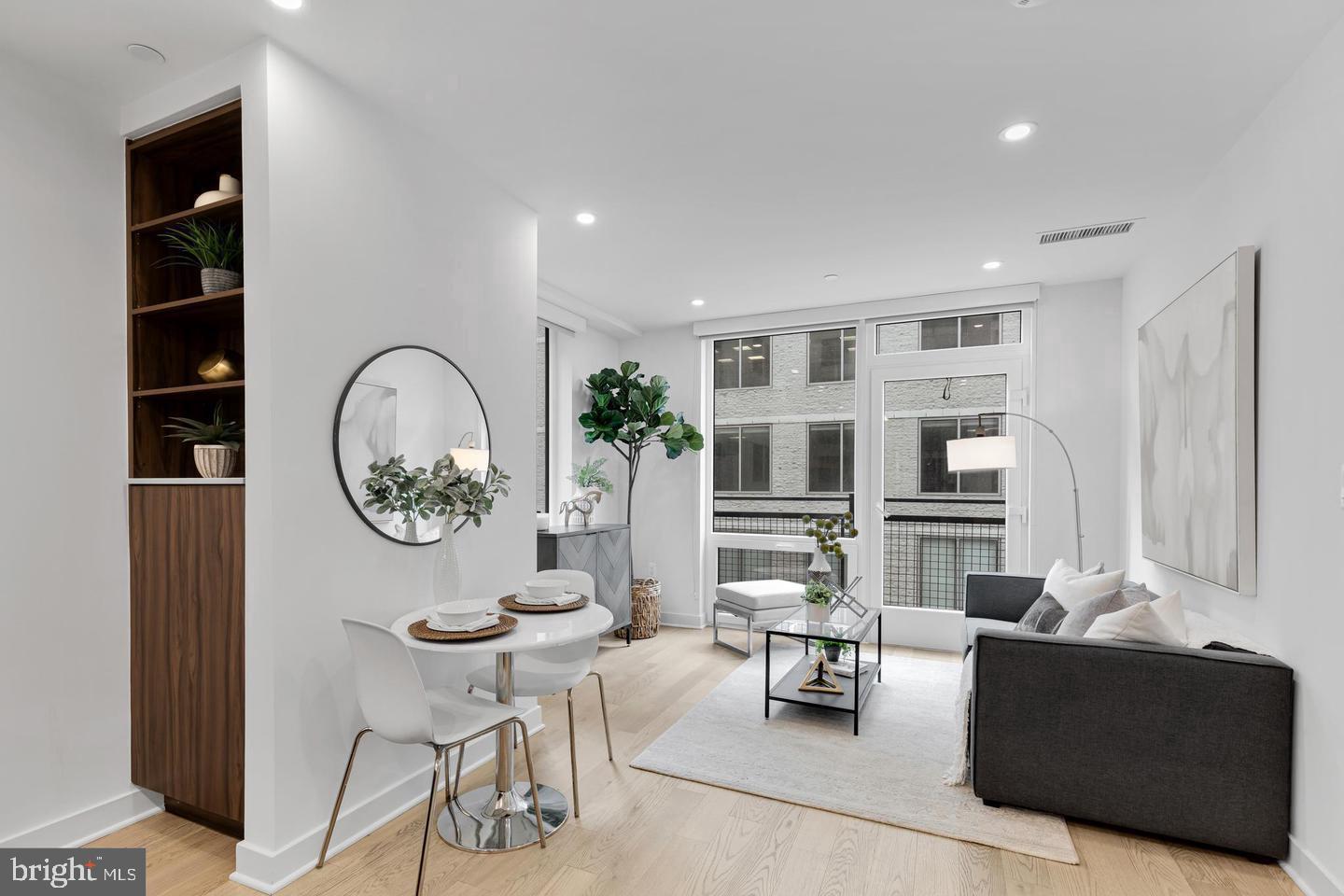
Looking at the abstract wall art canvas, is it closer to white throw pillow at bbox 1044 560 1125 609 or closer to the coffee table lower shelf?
white throw pillow at bbox 1044 560 1125 609

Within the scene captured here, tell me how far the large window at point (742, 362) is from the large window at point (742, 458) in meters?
0.38

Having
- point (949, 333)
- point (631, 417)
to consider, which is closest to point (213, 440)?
point (631, 417)

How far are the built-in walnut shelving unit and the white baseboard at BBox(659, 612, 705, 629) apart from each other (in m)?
3.70

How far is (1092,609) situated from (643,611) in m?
3.19

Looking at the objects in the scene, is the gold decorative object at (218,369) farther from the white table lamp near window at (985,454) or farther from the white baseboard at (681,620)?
the white baseboard at (681,620)

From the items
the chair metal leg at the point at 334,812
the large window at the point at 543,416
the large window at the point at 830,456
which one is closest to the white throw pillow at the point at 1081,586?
the large window at the point at 830,456

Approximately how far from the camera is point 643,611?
5.17 metres

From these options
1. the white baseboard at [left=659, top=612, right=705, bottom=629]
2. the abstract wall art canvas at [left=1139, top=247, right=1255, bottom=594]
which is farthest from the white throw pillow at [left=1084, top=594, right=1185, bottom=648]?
the white baseboard at [left=659, top=612, right=705, bottom=629]

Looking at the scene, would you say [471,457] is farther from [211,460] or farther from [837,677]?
[837,677]

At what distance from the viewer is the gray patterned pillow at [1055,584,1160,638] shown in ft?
8.78

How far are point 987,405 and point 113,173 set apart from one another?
4.90 meters

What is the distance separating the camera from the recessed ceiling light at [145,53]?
6.69 ft

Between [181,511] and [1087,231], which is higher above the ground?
[1087,231]

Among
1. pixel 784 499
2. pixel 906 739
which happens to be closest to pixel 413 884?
pixel 906 739
